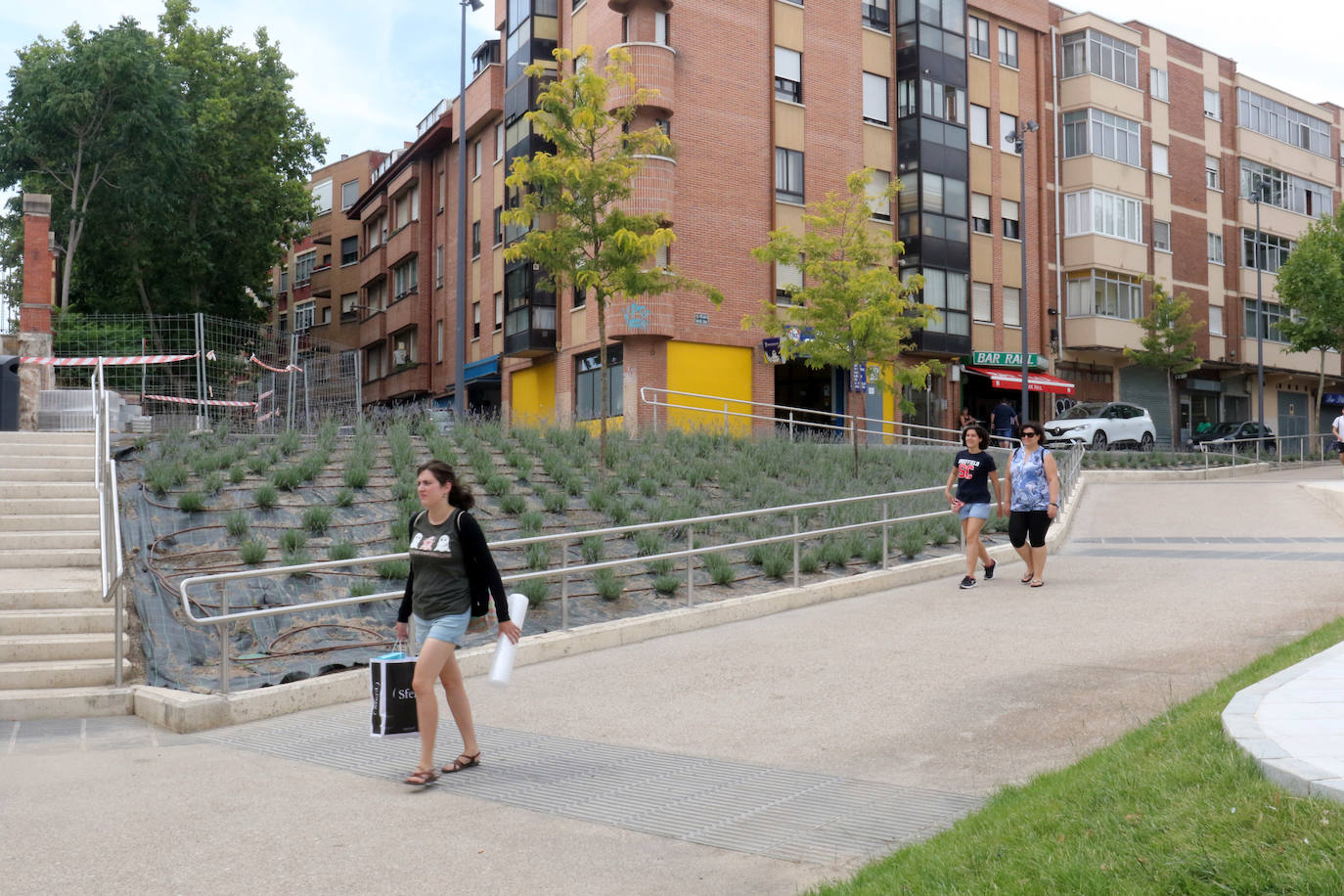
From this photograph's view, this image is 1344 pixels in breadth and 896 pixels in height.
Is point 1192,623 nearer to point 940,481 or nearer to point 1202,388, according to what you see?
point 940,481

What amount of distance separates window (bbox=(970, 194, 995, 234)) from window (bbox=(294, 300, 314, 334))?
37.9 metres

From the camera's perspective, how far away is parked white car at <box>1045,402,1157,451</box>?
34375 millimetres

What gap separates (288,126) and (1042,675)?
142 feet

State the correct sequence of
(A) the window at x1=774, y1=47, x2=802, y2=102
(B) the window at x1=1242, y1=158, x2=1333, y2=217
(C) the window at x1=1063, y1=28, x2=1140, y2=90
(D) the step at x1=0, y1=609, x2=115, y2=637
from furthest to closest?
(B) the window at x1=1242, y1=158, x2=1333, y2=217 < (C) the window at x1=1063, y1=28, x2=1140, y2=90 < (A) the window at x1=774, y1=47, x2=802, y2=102 < (D) the step at x1=0, y1=609, x2=115, y2=637

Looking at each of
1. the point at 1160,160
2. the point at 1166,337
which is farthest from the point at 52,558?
the point at 1160,160

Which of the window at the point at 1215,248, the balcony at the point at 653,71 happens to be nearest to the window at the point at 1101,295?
the window at the point at 1215,248

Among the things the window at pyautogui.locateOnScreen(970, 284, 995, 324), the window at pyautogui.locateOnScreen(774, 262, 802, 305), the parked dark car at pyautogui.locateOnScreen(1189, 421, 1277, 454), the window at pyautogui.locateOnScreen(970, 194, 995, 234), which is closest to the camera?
the window at pyautogui.locateOnScreen(774, 262, 802, 305)

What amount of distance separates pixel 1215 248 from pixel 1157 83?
23.9ft

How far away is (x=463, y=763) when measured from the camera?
6.43 meters

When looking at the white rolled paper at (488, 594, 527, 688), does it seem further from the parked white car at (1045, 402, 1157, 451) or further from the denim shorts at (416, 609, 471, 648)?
the parked white car at (1045, 402, 1157, 451)

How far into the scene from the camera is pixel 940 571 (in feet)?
45.5

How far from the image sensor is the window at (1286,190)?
49.6 m

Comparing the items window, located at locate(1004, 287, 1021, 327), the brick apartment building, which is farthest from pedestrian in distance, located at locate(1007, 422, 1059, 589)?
window, located at locate(1004, 287, 1021, 327)

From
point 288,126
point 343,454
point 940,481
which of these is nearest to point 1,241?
point 288,126
